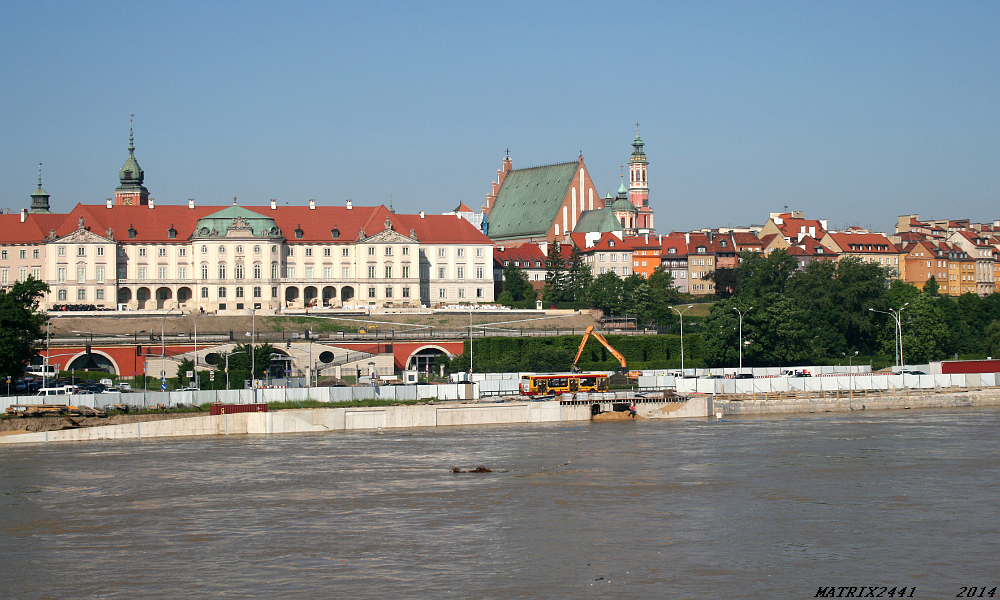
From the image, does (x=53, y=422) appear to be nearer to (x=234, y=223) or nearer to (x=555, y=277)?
(x=234, y=223)

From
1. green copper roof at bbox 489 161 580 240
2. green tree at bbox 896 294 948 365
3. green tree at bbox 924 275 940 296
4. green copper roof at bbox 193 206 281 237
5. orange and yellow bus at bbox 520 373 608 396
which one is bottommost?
orange and yellow bus at bbox 520 373 608 396

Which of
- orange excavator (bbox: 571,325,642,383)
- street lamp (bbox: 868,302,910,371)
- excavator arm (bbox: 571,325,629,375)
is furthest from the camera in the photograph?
street lamp (bbox: 868,302,910,371)

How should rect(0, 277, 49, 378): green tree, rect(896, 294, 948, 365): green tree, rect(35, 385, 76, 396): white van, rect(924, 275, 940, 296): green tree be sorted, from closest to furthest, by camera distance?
rect(35, 385, 76, 396): white van, rect(0, 277, 49, 378): green tree, rect(896, 294, 948, 365): green tree, rect(924, 275, 940, 296): green tree

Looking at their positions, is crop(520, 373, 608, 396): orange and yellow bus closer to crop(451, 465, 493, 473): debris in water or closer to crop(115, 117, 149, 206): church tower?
crop(451, 465, 493, 473): debris in water

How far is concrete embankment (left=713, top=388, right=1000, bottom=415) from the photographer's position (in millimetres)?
67188

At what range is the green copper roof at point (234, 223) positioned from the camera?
391 feet

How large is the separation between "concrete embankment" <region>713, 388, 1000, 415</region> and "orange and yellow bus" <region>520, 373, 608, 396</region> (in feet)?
22.3

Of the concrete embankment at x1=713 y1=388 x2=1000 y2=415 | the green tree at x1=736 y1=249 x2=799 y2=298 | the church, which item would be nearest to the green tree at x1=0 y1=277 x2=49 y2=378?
the concrete embankment at x1=713 y1=388 x2=1000 y2=415

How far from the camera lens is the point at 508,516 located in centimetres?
3466

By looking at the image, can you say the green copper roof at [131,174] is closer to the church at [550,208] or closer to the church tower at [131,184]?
the church tower at [131,184]

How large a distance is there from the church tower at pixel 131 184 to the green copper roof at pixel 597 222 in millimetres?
57703

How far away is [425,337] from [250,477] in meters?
51.1

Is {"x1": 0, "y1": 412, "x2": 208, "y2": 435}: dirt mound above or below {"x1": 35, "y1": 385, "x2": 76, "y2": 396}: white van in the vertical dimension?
below

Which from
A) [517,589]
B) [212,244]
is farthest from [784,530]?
[212,244]
